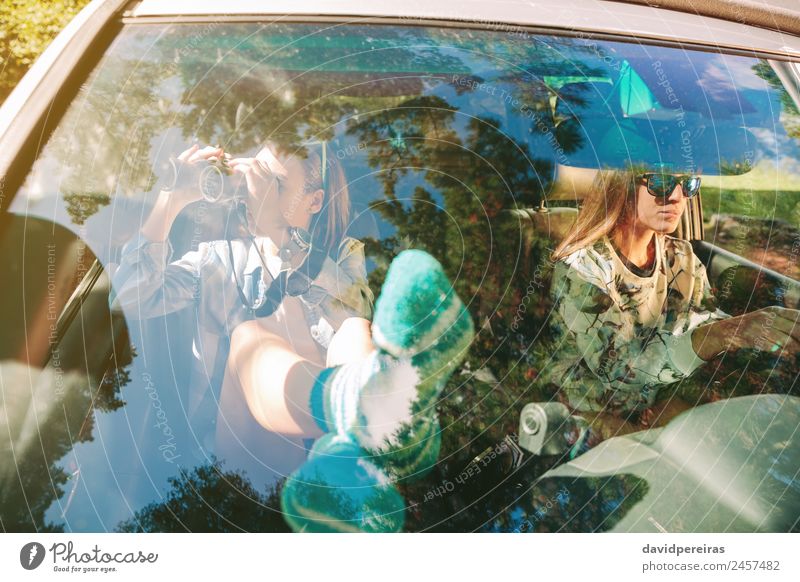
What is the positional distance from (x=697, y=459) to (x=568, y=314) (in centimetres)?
34

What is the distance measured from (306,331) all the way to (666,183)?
681mm

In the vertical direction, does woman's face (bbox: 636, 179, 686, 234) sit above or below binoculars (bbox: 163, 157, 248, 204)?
below

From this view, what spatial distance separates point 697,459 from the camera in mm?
1100

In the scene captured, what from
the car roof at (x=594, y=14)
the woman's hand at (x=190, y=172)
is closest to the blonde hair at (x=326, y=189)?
the woman's hand at (x=190, y=172)

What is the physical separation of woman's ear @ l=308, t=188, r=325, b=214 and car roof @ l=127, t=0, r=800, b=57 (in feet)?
1.11

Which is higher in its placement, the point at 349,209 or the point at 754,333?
the point at 349,209

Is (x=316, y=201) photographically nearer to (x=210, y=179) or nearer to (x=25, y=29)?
(x=210, y=179)

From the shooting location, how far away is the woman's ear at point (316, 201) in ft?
3.48

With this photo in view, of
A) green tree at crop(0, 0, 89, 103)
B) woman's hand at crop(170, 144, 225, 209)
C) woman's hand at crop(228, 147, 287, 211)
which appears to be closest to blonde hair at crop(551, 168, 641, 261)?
woman's hand at crop(228, 147, 287, 211)

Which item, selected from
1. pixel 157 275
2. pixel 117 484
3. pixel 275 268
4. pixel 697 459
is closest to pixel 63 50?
pixel 157 275

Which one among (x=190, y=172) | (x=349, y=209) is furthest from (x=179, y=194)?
(x=349, y=209)

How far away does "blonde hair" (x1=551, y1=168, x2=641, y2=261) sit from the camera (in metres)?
1.09

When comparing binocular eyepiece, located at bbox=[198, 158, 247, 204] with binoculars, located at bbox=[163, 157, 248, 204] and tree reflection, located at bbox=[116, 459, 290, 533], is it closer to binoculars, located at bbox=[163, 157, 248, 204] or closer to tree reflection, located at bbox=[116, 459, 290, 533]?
binoculars, located at bbox=[163, 157, 248, 204]

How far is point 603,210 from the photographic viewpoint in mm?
1099
